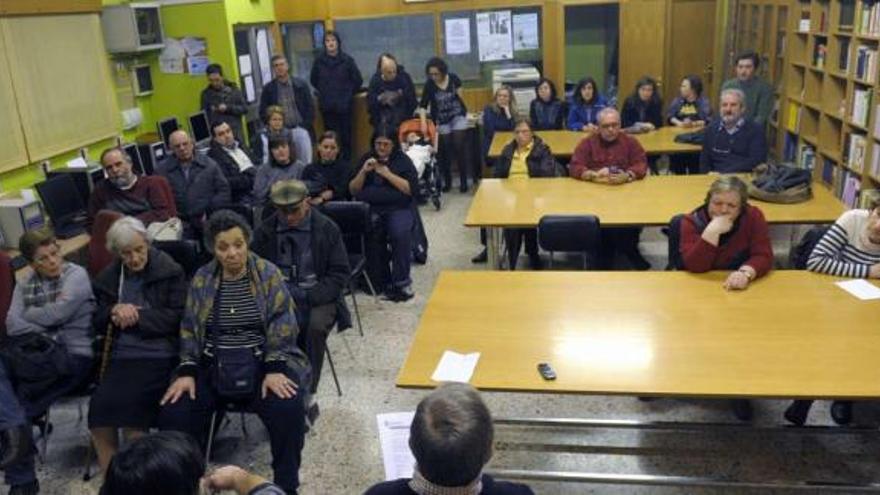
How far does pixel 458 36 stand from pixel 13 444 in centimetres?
693

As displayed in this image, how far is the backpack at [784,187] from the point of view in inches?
172

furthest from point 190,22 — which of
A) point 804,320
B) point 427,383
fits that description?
point 804,320

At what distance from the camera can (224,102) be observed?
23.5ft

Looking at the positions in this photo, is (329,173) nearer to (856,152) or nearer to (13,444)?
(13,444)

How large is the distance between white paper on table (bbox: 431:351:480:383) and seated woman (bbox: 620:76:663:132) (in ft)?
16.1

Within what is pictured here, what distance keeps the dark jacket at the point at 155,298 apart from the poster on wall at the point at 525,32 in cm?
629

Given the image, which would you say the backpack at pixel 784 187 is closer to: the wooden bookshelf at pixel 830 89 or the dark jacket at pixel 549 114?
the wooden bookshelf at pixel 830 89

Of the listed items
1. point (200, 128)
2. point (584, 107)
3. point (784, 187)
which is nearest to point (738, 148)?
point (784, 187)

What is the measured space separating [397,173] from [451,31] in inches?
163

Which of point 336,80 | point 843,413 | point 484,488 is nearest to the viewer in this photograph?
point 484,488

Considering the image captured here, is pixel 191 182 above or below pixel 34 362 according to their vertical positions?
above

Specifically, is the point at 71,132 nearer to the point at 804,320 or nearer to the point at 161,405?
the point at 161,405

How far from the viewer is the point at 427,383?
8.19ft

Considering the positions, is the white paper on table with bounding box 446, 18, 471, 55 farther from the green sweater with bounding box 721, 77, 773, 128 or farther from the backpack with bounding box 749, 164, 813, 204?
the backpack with bounding box 749, 164, 813, 204
